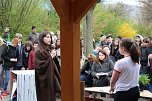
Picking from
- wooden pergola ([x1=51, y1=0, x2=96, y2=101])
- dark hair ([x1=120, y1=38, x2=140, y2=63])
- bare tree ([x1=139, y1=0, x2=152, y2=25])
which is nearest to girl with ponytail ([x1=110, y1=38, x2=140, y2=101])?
dark hair ([x1=120, y1=38, x2=140, y2=63])

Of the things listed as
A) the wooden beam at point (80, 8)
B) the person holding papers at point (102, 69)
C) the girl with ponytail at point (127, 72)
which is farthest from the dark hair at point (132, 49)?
the person holding papers at point (102, 69)

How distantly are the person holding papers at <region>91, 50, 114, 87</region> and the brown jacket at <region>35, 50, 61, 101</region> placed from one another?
2614 millimetres

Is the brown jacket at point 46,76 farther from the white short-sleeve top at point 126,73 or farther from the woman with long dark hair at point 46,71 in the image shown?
the white short-sleeve top at point 126,73

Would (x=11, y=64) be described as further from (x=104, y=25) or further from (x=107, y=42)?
(x=104, y=25)

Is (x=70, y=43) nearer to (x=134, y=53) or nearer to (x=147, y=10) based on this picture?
(x=134, y=53)

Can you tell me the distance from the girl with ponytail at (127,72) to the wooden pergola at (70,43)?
0.76 metres

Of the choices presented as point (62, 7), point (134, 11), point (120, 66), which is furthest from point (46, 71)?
point (134, 11)

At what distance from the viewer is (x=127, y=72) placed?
502cm

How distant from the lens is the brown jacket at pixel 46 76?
18.4 ft

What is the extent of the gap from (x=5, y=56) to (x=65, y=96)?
5.76 m

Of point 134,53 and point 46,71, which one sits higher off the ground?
point 134,53

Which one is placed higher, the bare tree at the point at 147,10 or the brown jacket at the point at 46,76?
the bare tree at the point at 147,10

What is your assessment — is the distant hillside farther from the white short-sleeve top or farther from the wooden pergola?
the wooden pergola

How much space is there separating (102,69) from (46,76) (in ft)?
9.46
